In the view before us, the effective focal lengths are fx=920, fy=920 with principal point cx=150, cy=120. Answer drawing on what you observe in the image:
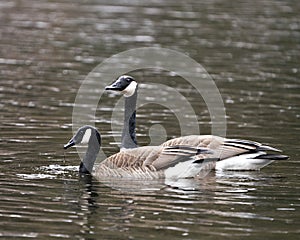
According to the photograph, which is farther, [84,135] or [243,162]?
[243,162]

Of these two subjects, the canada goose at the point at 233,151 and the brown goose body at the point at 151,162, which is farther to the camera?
the canada goose at the point at 233,151

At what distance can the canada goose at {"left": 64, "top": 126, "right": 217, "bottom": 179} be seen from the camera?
14.1 metres

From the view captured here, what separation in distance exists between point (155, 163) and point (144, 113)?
5.96m

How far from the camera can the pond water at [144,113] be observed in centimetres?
1164

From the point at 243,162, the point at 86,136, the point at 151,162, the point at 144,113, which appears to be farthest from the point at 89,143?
the point at 144,113

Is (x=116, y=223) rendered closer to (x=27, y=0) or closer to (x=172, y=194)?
(x=172, y=194)

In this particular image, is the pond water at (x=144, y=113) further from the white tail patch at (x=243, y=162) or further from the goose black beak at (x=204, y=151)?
the goose black beak at (x=204, y=151)

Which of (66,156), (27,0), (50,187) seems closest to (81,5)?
(27,0)

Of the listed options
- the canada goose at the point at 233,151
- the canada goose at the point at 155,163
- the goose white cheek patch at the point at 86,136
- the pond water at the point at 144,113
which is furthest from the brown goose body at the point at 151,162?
the canada goose at the point at 233,151

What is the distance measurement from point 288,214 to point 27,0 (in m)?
30.9

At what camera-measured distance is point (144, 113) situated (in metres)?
20.0

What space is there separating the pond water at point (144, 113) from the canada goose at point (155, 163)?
0.68 ft

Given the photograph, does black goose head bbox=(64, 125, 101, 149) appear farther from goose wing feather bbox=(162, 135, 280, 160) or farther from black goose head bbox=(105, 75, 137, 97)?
goose wing feather bbox=(162, 135, 280, 160)

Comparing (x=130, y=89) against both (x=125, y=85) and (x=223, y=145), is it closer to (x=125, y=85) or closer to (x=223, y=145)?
(x=125, y=85)
